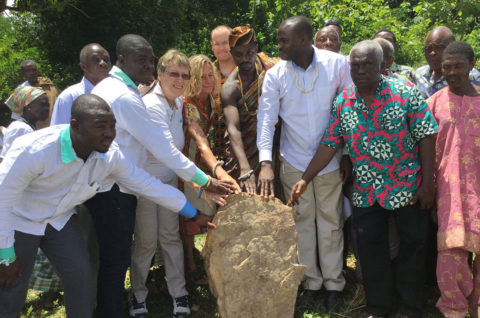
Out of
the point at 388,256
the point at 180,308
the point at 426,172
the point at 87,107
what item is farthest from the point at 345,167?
the point at 87,107

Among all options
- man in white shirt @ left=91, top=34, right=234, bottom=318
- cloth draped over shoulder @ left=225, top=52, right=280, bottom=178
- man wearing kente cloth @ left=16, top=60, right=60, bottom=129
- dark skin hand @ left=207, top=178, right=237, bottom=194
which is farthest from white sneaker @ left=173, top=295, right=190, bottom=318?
man wearing kente cloth @ left=16, top=60, right=60, bottom=129

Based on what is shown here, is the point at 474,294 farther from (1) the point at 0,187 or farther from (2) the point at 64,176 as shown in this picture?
(1) the point at 0,187

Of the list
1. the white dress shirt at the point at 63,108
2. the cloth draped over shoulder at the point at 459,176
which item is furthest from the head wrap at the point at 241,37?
the cloth draped over shoulder at the point at 459,176

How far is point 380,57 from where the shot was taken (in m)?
2.98

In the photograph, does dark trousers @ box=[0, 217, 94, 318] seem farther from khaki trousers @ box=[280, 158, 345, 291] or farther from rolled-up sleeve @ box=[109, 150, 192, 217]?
khaki trousers @ box=[280, 158, 345, 291]

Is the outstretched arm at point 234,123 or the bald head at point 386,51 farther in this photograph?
the bald head at point 386,51

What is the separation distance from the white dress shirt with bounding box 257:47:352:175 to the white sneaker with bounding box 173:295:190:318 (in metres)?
1.32

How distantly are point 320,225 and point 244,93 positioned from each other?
4.06 feet

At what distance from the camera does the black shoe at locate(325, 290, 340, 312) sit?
3471mm

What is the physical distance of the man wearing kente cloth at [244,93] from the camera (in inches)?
137

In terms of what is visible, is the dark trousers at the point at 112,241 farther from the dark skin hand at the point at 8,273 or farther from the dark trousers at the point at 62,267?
the dark skin hand at the point at 8,273

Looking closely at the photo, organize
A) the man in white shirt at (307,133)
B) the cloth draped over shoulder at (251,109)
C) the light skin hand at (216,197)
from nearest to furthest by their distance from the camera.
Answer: the light skin hand at (216,197)
the man in white shirt at (307,133)
the cloth draped over shoulder at (251,109)

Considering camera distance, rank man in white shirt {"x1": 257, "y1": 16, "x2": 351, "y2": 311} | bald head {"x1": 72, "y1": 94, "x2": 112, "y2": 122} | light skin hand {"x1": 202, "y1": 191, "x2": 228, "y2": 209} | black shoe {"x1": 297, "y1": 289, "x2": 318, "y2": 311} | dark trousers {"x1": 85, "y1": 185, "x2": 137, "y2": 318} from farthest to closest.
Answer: black shoe {"x1": 297, "y1": 289, "x2": 318, "y2": 311} → man in white shirt {"x1": 257, "y1": 16, "x2": 351, "y2": 311} → light skin hand {"x1": 202, "y1": 191, "x2": 228, "y2": 209} → dark trousers {"x1": 85, "y1": 185, "x2": 137, "y2": 318} → bald head {"x1": 72, "y1": 94, "x2": 112, "y2": 122}

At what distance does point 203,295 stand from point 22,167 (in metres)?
2.02
